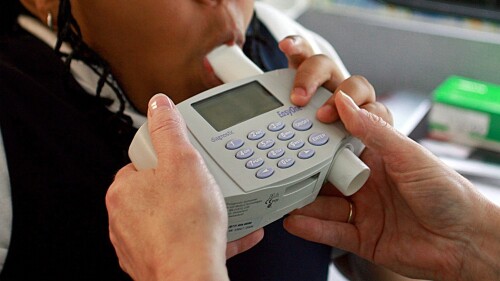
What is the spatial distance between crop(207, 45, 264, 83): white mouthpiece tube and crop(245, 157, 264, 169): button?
0.16 meters

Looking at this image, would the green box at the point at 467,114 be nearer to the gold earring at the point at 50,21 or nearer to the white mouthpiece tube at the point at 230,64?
the white mouthpiece tube at the point at 230,64

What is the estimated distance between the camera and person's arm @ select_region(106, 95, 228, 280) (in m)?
0.52

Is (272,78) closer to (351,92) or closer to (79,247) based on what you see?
(351,92)

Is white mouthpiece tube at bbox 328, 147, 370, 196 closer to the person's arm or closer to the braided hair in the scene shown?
the person's arm

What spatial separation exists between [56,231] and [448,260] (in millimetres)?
429

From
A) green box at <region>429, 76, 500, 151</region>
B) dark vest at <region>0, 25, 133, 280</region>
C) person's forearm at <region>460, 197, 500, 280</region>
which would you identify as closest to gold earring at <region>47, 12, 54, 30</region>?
dark vest at <region>0, 25, 133, 280</region>

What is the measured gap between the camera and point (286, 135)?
62 centimetres

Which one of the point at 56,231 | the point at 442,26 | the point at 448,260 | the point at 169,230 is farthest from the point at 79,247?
the point at 442,26

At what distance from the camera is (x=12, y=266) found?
0.74 metres

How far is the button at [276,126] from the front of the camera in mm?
631

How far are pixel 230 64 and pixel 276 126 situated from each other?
142mm

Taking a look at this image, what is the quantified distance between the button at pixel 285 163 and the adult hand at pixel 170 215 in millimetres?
71

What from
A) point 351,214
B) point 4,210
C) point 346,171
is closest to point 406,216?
point 351,214

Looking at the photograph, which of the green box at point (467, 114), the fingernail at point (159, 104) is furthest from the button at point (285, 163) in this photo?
the green box at point (467, 114)
